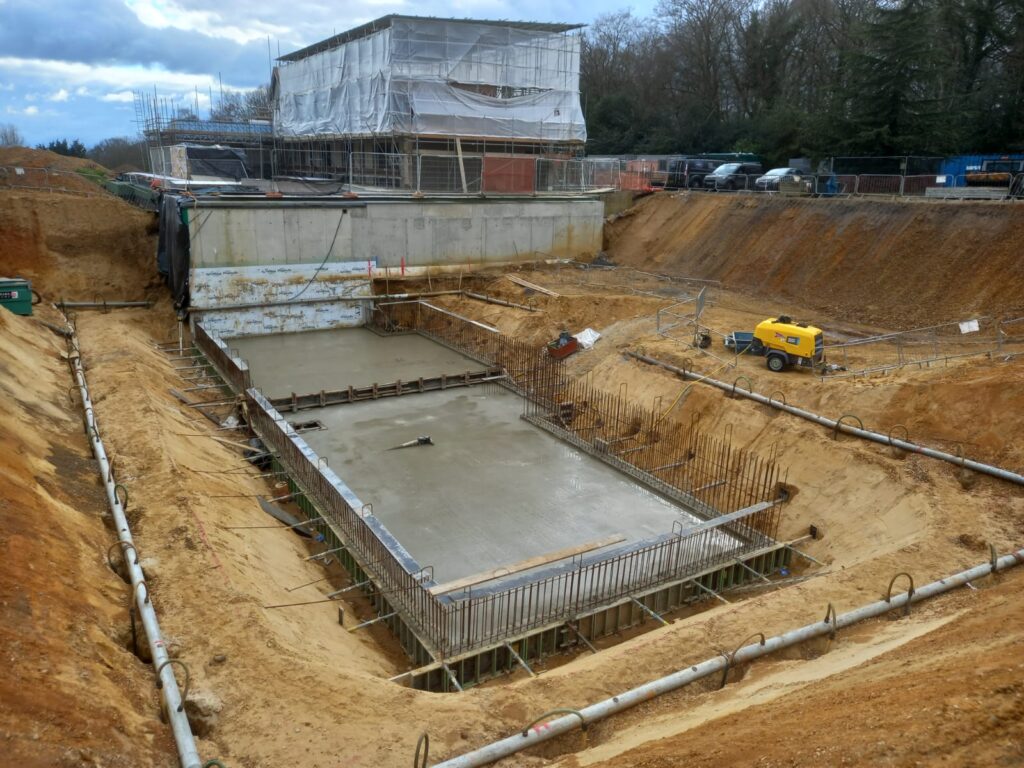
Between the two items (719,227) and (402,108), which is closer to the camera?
(719,227)

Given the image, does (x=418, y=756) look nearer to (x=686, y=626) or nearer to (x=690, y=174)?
(x=686, y=626)

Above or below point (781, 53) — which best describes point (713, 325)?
below

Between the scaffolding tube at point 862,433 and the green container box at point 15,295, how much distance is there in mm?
16637

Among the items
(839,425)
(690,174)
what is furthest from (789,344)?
(690,174)

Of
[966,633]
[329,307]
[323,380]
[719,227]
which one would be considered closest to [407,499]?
[323,380]

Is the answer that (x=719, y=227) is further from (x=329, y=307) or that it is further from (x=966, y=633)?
(x=966, y=633)

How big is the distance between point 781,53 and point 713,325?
113ft

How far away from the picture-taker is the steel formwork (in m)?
9.55

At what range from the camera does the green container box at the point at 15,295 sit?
61.5 ft

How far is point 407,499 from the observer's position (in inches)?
512

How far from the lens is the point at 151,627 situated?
7.29 metres

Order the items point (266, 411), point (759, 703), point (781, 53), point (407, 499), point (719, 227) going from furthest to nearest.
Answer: point (781, 53)
point (719, 227)
point (266, 411)
point (407, 499)
point (759, 703)

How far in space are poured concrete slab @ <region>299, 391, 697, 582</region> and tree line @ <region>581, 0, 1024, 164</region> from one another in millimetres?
21945

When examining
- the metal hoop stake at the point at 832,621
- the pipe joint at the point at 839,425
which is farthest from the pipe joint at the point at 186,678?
the pipe joint at the point at 839,425
